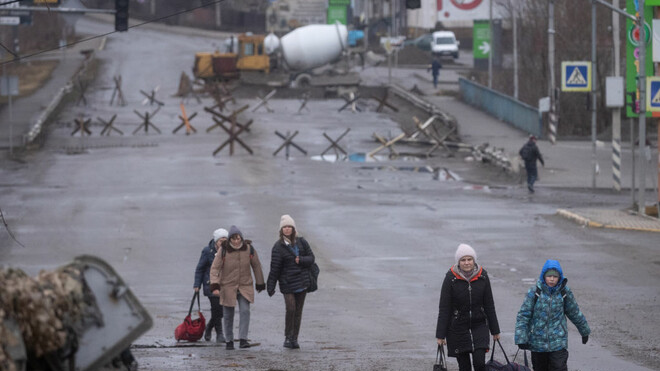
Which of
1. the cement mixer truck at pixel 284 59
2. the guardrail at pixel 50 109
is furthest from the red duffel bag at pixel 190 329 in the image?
the cement mixer truck at pixel 284 59

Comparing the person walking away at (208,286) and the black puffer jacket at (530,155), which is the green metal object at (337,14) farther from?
the person walking away at (208,286)

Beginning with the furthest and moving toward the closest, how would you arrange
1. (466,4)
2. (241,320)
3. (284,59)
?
(466,4) → (284,59) → (241,320)

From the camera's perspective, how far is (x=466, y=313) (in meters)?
10.5

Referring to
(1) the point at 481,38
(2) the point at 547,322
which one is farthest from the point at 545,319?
(1) the point at 481,38

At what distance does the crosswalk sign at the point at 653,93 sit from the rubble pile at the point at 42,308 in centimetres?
2307

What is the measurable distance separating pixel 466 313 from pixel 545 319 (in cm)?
71

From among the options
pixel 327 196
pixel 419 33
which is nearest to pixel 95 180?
pixel 327 196

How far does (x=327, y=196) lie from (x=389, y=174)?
238 inches

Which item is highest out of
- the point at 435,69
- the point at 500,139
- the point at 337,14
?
the point at 337,14

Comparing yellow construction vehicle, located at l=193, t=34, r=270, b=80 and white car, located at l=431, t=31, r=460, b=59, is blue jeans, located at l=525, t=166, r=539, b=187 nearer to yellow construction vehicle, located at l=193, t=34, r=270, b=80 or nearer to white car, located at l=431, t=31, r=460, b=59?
yellow construction vehicle, located at l=193, t=34, r=270, b=80

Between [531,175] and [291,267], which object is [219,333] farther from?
[531,175]

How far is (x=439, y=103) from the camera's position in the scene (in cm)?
6134

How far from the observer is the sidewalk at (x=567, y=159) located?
2809cm

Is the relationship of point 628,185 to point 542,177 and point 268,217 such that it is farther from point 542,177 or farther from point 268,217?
point 268,217
